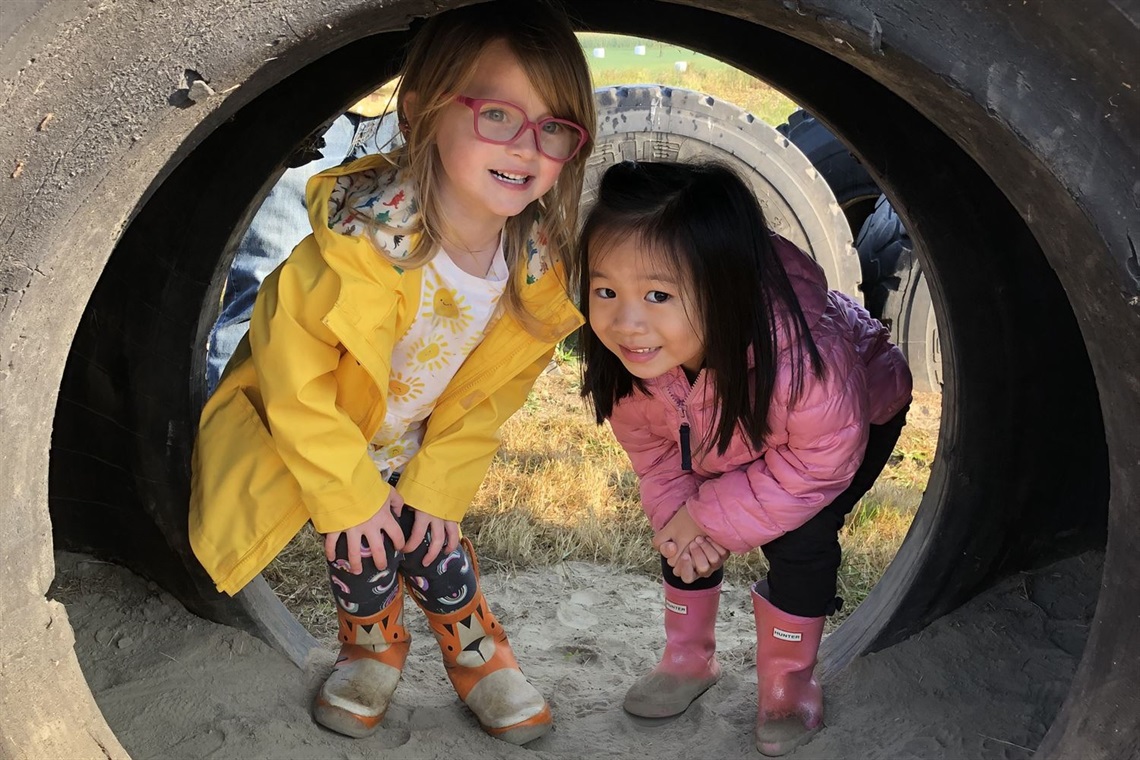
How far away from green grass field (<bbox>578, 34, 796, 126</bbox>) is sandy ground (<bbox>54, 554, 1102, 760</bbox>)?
7448 mm

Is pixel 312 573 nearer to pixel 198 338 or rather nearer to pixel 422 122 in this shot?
pixel 198 338

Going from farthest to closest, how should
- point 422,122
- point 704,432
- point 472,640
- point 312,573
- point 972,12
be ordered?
point 312,573 < point 472,640 < point 704,432 < point 422,122 < point 972,12

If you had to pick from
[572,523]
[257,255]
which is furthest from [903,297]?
[257,255]

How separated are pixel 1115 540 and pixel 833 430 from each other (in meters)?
0.74

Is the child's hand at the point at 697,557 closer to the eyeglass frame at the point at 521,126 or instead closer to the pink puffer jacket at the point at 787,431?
the pink puffer jacket at the point at 787,431

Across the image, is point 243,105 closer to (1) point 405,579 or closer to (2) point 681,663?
(1) point 405,579

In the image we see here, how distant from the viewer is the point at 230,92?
1283mm

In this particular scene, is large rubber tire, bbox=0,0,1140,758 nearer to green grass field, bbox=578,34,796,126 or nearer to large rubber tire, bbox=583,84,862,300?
large rubber tire, bbox=583,84,862,300

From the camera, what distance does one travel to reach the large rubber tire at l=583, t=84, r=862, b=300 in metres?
4.79

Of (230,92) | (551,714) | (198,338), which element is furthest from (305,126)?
(551,714)

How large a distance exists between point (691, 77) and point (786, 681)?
33.7 feet

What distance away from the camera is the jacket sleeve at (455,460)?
2145mm

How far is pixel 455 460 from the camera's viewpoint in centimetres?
217

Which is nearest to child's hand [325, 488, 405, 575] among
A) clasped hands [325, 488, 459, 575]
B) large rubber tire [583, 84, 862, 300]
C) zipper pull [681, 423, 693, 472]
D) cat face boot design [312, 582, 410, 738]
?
clasped hands [325, 488, 459, 575]
